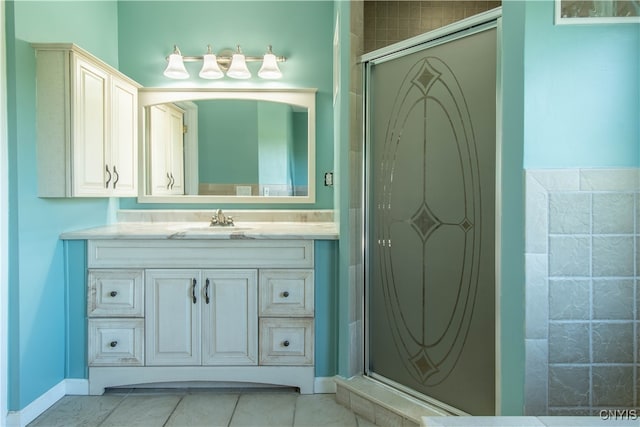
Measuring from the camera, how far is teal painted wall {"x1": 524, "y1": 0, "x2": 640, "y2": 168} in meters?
1.42

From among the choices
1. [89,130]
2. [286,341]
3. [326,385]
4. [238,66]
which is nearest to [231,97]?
[238,66]

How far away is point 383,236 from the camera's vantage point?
219 cm

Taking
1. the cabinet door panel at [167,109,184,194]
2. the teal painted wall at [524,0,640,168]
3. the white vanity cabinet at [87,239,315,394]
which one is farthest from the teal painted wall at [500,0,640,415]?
the cabinet door panel at [167,109,184,194]

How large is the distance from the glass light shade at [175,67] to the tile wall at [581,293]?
7.59ft

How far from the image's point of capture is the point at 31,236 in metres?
2.02

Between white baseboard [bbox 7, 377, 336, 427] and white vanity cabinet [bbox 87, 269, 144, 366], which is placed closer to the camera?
white baseboard [bbox 7, 377, 336, 427]

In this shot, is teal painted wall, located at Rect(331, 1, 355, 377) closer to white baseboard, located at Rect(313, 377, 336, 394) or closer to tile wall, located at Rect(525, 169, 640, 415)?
white baseboard, located at Rect(313, 377, 336, 394)

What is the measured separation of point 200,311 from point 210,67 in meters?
1.59

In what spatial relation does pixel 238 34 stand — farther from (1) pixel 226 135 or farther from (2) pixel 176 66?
(1) pixel 226 135

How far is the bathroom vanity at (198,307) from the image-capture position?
228 cm

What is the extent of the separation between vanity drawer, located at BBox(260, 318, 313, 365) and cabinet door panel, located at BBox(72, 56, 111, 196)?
117 centimetres

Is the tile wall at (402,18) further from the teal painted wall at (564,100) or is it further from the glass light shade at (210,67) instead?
the teal painted wall at (564,100)

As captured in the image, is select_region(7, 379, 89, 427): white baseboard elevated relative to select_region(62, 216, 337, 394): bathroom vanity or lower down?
lower down

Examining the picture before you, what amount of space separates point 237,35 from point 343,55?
104cm
